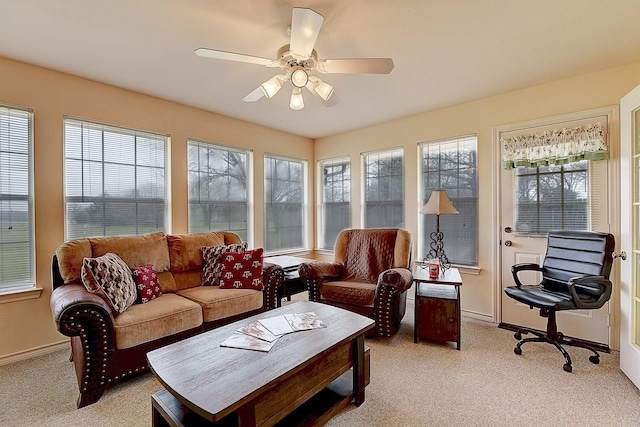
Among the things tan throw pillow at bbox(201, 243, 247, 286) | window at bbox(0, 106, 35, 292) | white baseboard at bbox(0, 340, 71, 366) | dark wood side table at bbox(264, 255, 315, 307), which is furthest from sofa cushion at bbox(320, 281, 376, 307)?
window at bbox(0, 106, 35, 292)

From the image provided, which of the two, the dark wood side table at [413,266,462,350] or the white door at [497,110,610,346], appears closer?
the dark wood side table at [413,266,462,350]

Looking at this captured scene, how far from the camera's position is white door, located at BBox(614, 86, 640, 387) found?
210 cm

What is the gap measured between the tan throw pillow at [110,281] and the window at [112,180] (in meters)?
0.78

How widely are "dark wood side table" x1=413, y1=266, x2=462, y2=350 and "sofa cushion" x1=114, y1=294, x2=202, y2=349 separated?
197 cm

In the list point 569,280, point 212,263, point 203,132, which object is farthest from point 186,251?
point 569,280

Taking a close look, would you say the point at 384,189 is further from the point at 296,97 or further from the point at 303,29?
the point at 303,29

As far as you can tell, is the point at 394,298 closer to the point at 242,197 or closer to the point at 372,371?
the point at 372,371

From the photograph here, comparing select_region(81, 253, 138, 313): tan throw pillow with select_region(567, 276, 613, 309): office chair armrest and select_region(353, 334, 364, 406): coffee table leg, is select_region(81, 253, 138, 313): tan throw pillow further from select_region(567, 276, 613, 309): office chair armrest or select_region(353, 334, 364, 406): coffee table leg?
select_region(567, 276, 613, 309): office chair armrest

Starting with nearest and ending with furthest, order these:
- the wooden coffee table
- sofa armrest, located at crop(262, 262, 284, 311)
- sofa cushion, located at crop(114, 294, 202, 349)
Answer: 1. the wooden coffee table
2. sofa cushion, located at crop(114, 294, 202, 349)
3. sofa armrest, located at crop(262, 262, 284, 311)

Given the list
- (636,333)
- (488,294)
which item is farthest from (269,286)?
(636,333)

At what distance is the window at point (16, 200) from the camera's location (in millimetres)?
2434

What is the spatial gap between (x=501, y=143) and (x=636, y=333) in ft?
6.59

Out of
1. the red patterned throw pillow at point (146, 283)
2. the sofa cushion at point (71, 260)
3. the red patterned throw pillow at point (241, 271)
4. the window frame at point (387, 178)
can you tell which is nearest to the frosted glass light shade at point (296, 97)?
the red patterned throw pillow at point (241, 271)

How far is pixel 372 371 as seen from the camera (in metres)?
2.27
